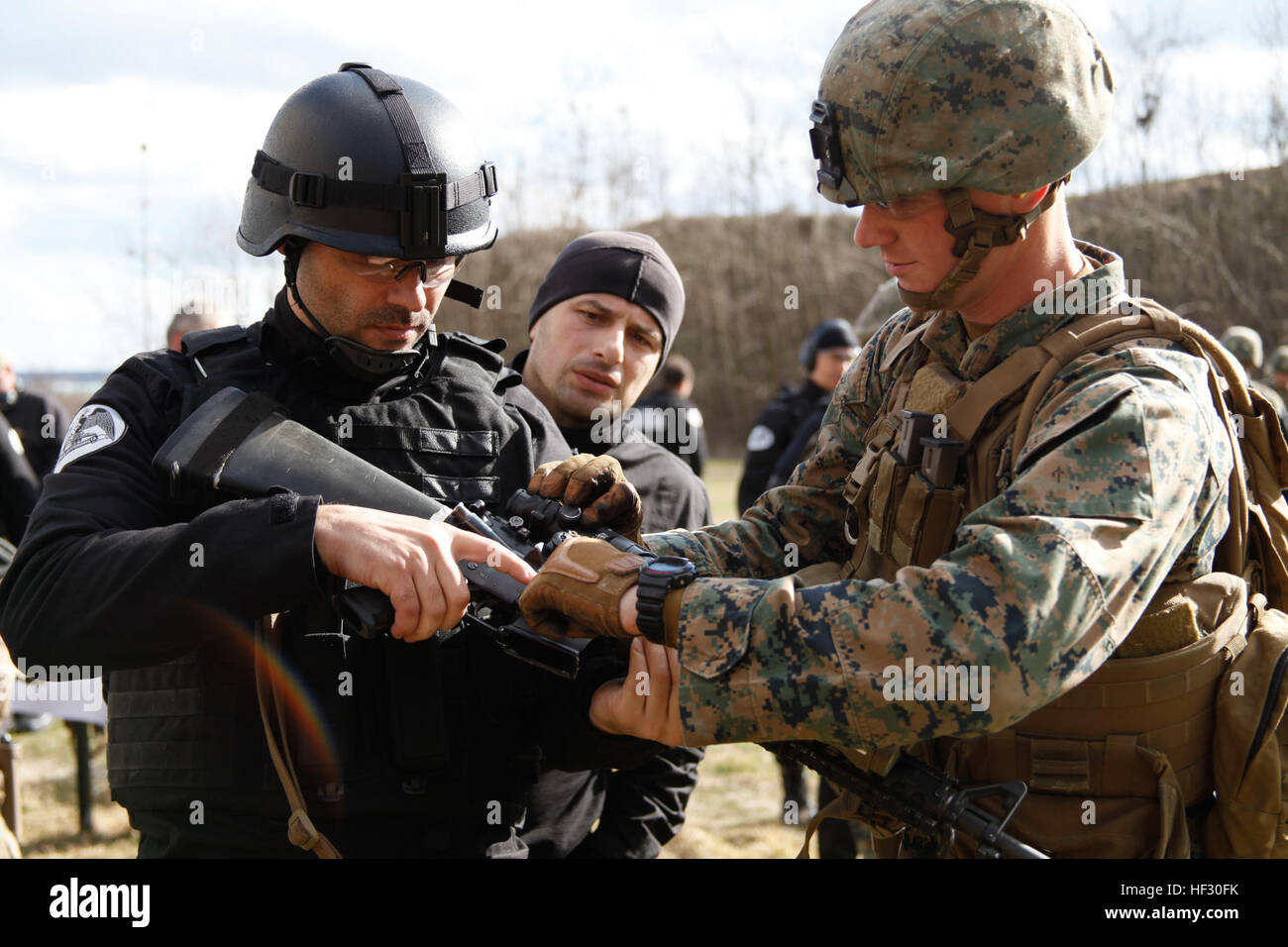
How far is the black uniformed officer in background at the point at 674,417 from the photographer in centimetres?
663

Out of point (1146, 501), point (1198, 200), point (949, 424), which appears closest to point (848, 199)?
point (949, 424)

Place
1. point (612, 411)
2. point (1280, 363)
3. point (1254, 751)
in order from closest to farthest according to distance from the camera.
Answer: point (1254, 751), point (612, 411), point (1280, 363)

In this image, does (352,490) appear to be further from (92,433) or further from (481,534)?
(92,433)

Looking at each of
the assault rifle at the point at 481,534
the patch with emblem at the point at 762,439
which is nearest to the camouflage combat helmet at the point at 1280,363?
the patch with emblem at the point at 762,439

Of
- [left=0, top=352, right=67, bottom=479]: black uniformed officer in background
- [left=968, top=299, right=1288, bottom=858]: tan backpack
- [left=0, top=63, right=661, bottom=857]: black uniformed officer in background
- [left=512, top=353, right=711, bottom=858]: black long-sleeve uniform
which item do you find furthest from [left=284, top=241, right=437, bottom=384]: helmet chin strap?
[left=0, top=352, right=67, bottom=479]: black uniformed officer in background

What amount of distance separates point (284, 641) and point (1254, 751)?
1.90 meters

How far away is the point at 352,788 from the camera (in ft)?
7.52


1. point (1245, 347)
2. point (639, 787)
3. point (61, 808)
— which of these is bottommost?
point (61, 808)

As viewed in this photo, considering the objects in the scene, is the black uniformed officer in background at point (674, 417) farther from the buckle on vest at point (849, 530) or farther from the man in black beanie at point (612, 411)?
the buckle on vest at point (849, 530)

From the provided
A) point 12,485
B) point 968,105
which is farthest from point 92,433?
point 12,485

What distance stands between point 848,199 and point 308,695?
4.89ft

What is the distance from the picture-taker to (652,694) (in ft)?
7.15

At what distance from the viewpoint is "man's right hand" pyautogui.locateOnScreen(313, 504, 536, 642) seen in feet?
6.59

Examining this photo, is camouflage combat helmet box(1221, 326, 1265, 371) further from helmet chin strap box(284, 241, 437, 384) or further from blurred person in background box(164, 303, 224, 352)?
helmet chin strap box(284, 241, 437, 384)
